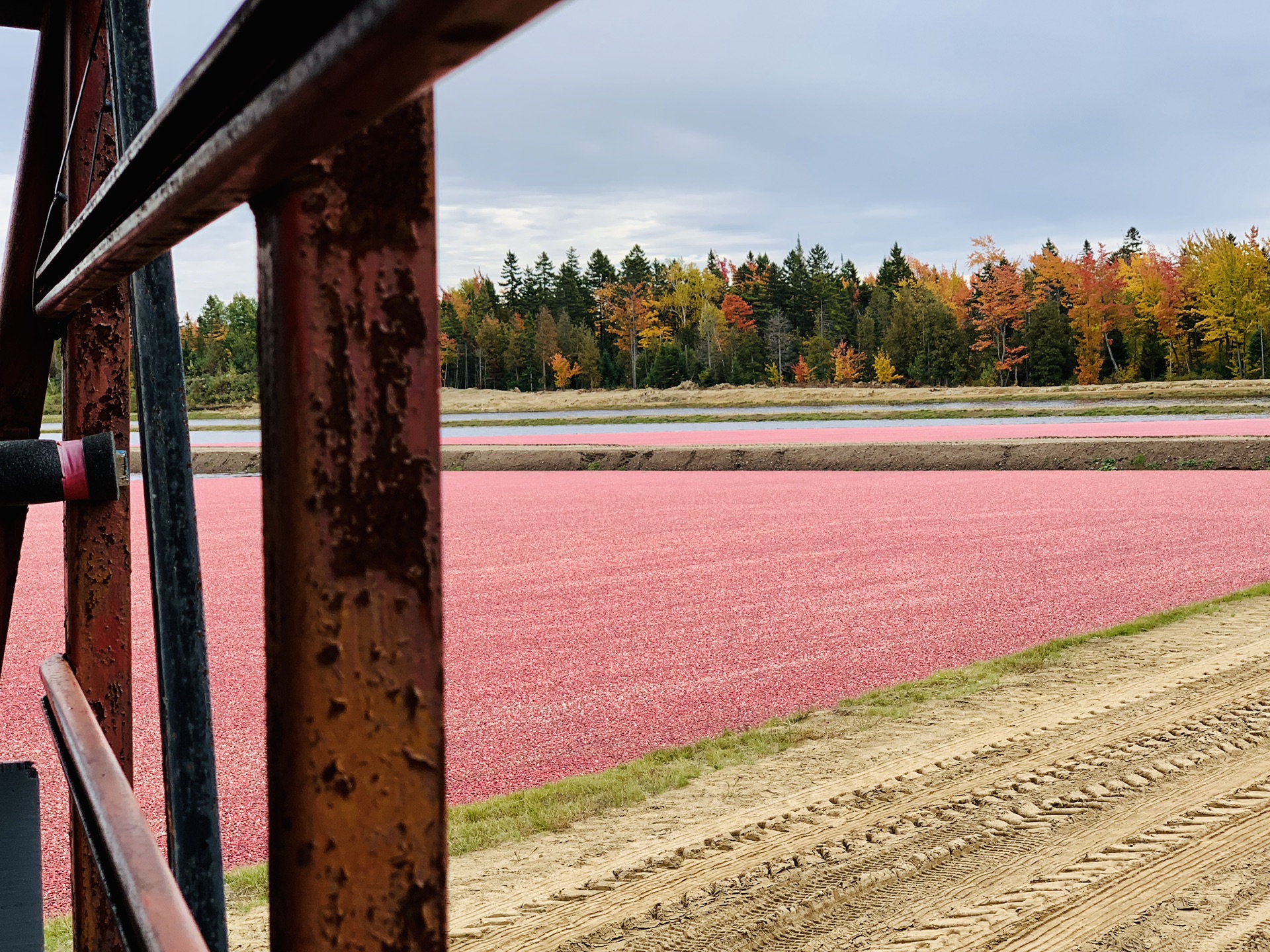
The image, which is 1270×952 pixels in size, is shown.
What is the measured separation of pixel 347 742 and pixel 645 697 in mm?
5537

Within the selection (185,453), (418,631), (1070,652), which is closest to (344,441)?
(418,631)

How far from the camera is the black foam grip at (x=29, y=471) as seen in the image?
7.13 feet

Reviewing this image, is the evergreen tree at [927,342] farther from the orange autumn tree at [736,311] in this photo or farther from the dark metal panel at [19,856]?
the dark metal panel at [19,856]

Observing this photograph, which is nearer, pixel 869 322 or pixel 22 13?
pixel 22 13

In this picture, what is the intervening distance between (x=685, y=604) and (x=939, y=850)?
518 centimetres

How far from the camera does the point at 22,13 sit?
2609 millimetres

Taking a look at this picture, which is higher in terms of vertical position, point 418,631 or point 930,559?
point 418,631

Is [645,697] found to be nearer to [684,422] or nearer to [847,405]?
[684,422]

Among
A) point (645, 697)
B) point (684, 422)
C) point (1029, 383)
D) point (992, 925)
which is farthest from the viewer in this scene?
point (1029, 383)

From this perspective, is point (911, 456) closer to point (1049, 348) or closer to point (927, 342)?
point (1049, 348)

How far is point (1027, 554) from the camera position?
11.0m

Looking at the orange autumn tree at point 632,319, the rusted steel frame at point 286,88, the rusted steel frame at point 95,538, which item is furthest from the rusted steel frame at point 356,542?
the orange autumn tree at point 632,319

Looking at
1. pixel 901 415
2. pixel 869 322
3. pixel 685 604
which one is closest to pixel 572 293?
pixel 869 322

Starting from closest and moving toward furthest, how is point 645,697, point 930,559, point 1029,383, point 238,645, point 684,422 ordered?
point 645,697
point 238,645
point 930,559
point 684,422
point 1029,383
